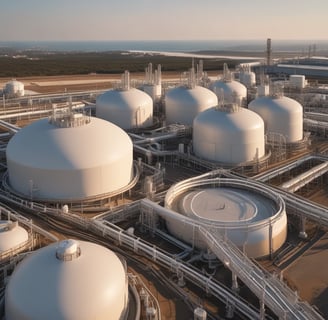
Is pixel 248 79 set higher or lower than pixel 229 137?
higher

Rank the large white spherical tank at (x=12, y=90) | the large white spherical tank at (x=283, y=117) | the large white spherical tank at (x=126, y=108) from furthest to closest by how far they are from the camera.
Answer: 1. the large white spherical tank at (x=12, y=90)
2. the large white spherical tank at (x=126, y=108)
3. the large white spherical tank at (x=283, y=117)

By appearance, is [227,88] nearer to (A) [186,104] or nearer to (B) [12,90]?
(A) [186,104]

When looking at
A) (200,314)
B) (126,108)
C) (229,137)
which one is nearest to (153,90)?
(126,108)

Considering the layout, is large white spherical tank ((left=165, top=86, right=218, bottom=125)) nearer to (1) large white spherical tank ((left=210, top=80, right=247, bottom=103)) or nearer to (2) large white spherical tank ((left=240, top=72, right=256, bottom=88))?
(1) large white spherical tank ((left=210, top=80, right=247, bottom=103))

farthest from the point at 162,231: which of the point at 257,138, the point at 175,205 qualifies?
the point at 257,138

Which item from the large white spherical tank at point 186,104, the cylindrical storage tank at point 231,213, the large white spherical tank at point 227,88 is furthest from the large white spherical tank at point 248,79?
the cylindrical storage tank at point 231,213

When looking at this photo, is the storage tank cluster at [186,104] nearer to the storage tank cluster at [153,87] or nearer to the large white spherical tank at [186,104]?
the large white spherical tank at [186,104]

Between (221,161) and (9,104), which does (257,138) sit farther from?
(9,104)
